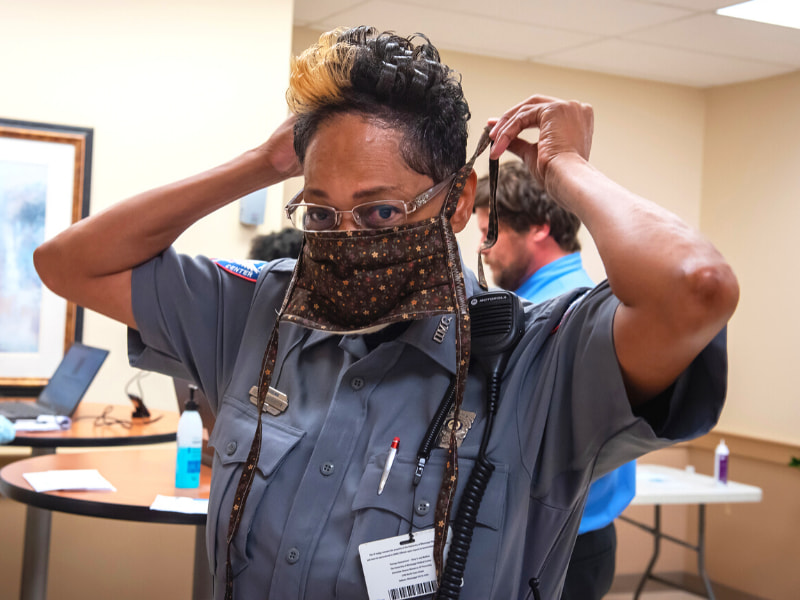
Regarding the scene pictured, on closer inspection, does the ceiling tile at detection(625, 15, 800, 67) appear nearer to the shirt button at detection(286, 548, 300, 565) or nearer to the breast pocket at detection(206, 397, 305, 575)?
the breast pocket at detection(206, 397, 305, 575)

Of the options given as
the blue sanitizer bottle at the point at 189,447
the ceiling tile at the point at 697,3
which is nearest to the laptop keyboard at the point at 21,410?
the blue sanitizer bottle at the point at 189,447

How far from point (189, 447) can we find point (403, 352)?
50.8 inches

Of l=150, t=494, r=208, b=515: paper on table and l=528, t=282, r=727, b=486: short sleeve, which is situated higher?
l=528, t=282, r=727, b=486: short sleeve

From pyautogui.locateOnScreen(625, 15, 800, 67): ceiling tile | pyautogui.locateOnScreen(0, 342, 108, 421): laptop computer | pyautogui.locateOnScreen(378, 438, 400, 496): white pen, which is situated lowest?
pyautogui.locateOnScreen(0, 342, 108, 421): laptop computer

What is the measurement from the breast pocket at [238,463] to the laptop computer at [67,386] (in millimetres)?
2371

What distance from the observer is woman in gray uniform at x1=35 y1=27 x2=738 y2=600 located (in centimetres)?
114

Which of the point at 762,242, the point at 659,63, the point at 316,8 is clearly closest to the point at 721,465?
the point at 762,242

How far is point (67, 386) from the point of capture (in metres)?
3.69

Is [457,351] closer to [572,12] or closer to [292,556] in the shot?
[292,556]

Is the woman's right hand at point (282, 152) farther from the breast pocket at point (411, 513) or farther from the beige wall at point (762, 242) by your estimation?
the beige wall at point (762, 242)

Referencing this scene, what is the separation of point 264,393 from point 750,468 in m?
4.82

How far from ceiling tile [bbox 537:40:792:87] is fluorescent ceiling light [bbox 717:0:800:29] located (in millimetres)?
Answer: 679

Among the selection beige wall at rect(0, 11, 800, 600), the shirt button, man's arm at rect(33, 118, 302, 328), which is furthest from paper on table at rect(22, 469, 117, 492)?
beige wall at rect(0, 11, 800, 600)

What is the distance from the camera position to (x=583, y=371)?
46.5 inches
